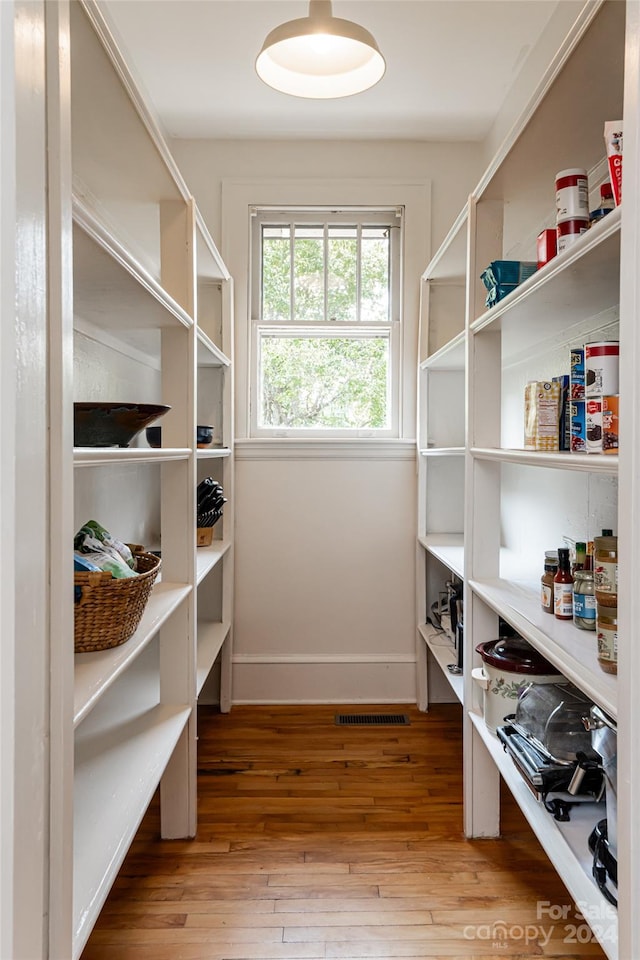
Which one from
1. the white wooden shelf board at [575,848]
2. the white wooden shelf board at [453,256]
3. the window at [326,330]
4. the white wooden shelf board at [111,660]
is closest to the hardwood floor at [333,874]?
the white wooden shelf board at [575,848]

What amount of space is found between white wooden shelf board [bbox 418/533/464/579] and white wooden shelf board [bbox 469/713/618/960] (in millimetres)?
693

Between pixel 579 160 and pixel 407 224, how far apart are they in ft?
4.60

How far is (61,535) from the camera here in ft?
2.95

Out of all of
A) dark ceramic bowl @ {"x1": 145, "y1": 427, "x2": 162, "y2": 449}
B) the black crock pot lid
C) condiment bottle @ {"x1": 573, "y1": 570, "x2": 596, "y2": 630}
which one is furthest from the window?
condiment bottle @ {"x1": 573, "y1": 570, "x2": 596, "y2": 630}

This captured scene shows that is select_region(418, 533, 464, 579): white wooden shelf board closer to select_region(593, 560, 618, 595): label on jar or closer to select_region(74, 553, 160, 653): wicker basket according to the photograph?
select_region(593, 560, 618, 595): label on jar

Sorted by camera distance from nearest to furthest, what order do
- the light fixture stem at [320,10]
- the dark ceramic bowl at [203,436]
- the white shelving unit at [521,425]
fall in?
the white shelving unit at [521,425] → the light fixture stem at [320,10] → the dark ceramic bowl at [203,436]

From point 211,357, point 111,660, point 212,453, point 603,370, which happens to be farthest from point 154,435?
point 603,370

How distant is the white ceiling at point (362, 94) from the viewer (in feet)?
6.94

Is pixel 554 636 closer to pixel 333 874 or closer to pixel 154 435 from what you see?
pixel 333 874

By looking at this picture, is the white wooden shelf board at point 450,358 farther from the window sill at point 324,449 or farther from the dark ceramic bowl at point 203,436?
the dark ceramic bowl at point 203,436

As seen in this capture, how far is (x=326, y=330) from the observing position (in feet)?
10.1

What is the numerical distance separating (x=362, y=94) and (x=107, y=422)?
6.30 feet

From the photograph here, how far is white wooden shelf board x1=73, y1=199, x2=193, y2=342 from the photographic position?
1.13 m

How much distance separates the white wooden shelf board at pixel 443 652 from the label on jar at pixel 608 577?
1073 mm
